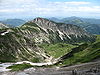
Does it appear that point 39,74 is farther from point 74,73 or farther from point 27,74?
point 74,73

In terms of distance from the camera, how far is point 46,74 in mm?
112375

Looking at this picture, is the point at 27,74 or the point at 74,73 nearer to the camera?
the point at 74,73

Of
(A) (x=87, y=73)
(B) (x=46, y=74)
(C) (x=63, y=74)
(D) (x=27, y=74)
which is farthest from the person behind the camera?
(D) (x=27, y=74)

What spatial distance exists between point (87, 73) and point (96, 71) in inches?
172

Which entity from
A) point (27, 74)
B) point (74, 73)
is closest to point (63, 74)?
point (74, 73)

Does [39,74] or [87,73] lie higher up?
[87,73]

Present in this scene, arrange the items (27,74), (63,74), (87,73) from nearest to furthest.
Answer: (87,73) < (63,74) < (27,74)

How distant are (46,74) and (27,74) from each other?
15950 mm

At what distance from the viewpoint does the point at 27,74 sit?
4811 inches

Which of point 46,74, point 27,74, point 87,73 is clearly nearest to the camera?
point 87,73

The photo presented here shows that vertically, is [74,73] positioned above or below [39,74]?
above

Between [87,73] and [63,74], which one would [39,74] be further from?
[87,73]

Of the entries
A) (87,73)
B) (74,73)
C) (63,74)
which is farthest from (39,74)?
(87,73)

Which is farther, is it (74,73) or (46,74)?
(46,74)
